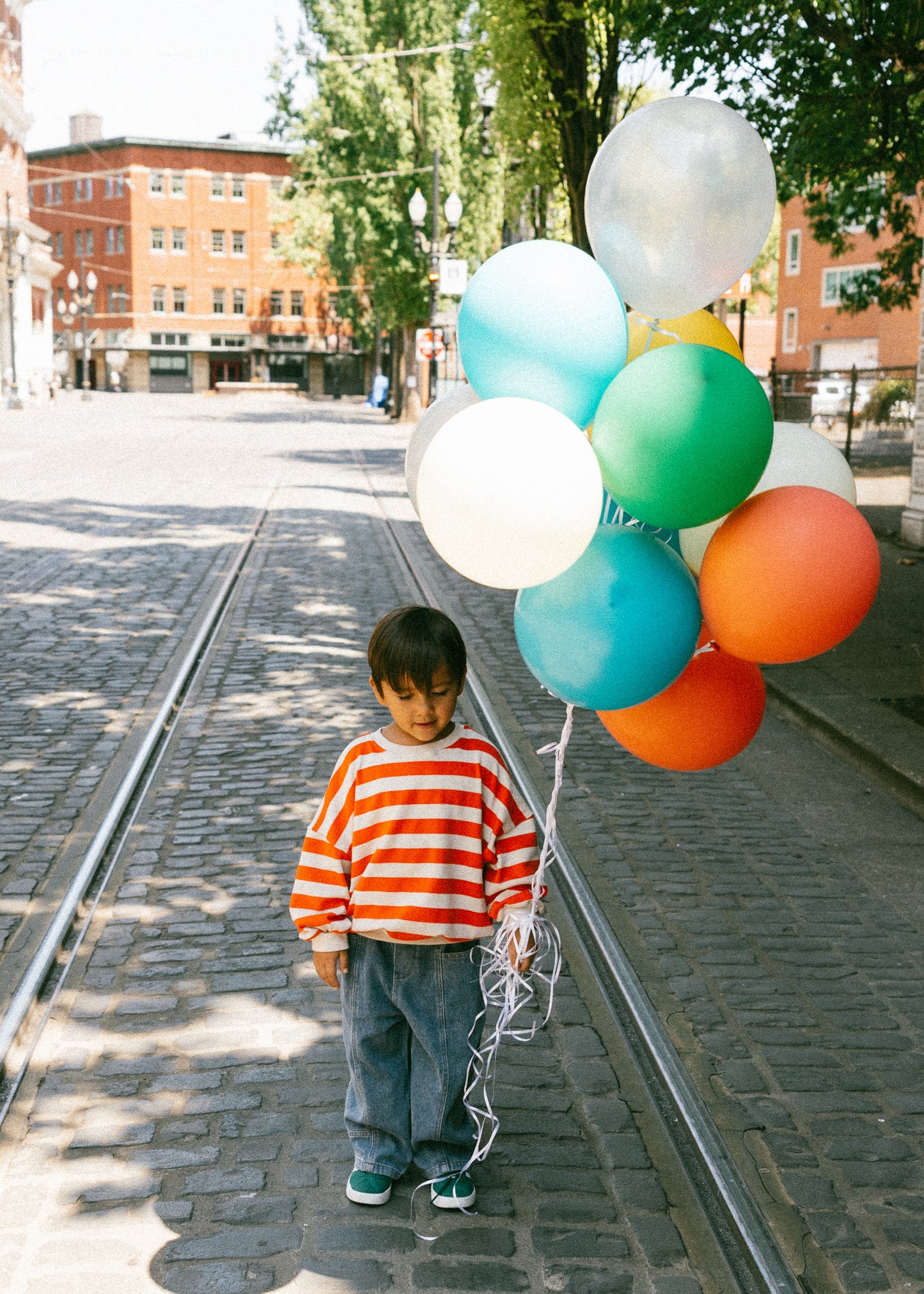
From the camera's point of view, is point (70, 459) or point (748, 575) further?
point (70, 459)

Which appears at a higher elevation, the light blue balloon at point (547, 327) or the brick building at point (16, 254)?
the brick building at point (16, 254)

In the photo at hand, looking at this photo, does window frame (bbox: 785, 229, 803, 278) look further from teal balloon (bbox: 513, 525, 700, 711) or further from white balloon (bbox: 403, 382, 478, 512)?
teal balloon (bbox: 513, 525, 700, 711)

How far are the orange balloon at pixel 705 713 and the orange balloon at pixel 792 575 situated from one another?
228 mm

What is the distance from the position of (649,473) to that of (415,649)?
623 mm

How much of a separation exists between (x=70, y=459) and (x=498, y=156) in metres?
16.6

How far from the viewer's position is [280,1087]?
3.84 meters

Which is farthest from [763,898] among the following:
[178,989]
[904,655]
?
[904,655]

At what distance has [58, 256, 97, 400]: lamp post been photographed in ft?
241

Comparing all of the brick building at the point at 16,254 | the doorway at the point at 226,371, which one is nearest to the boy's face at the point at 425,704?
the brick building at the point at 16,254

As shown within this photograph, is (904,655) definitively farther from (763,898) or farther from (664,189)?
(664,189)

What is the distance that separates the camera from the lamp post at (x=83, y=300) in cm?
7350

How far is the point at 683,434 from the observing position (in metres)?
2.89

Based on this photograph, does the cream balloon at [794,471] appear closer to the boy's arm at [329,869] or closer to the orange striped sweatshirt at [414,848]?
the orange striped sweatshirt at [414,848]

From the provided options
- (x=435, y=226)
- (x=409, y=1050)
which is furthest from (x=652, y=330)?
(x=435, y=226)
